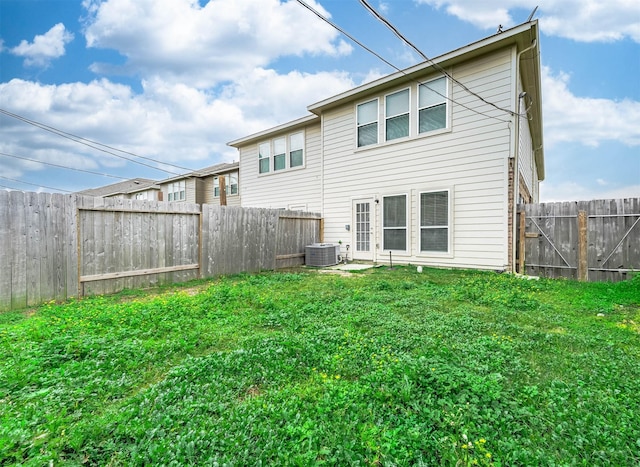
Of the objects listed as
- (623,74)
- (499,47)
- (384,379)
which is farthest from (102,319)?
(623,74)

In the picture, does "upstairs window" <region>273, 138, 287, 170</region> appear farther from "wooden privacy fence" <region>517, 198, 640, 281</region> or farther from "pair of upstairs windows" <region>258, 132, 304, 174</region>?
"wooden privacy fence" <region>517, 198, 640, 281</region>

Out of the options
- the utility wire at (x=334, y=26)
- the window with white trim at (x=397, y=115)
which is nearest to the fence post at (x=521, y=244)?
the window with white trim at (x=397, y=115)

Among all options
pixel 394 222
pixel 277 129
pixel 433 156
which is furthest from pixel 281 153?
pixel 433 156

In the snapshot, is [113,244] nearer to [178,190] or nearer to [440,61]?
[440,61]

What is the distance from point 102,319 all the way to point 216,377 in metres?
2.17

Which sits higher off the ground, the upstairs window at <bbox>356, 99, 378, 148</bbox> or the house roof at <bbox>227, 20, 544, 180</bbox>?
the house roof at <bbox>227, 20, 544, 180</bbox>

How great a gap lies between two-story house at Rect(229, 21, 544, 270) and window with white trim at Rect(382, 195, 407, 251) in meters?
0.03

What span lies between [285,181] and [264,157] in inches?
67.2

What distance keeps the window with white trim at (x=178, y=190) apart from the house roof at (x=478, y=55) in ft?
36.1

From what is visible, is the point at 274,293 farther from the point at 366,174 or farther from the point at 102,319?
the point at 366,174

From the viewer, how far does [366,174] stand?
9414 mm

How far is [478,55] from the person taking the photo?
729 cm

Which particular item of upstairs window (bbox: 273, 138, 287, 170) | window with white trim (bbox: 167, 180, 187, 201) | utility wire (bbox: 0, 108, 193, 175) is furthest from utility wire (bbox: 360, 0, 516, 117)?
window with white trim (bbox: 167, 180, 187, 201)

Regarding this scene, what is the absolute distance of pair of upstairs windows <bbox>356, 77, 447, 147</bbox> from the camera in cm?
795
